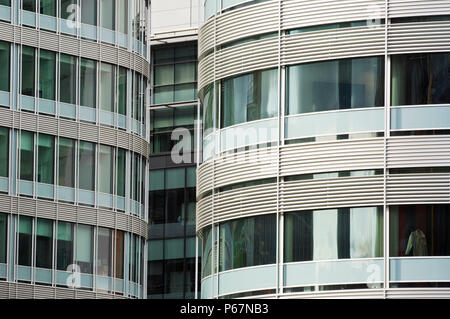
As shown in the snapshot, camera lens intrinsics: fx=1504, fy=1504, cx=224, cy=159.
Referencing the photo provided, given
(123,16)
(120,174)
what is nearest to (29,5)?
(123,16)

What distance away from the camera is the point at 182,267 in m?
85.0

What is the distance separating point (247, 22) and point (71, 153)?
21721mm

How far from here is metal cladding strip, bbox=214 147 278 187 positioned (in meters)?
43.9

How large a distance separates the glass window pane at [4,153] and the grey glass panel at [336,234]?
23.1 meters

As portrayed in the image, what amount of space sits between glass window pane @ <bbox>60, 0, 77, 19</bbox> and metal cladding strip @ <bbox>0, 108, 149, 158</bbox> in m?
4.77

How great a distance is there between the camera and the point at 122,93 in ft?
224

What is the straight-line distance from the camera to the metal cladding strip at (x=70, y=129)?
6375 centimetres

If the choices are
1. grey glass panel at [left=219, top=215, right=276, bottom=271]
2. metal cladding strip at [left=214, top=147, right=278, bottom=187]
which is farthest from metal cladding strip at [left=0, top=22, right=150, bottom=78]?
grey glass panel at [left=219, top=215, right=276, bottom=271]

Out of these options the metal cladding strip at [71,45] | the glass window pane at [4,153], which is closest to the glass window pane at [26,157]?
the glass window pane at [4,153]

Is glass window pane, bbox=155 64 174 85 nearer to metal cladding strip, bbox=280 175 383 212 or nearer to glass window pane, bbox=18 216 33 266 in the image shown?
glass window pane, bbox=18 216 33 266

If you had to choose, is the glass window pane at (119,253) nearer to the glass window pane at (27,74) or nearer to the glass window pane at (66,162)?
the glass window pane at (66,162)

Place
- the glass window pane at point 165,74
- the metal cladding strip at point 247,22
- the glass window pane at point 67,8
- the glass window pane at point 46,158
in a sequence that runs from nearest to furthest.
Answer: the metal cladding strip at point 247,22 → the glass window pane at point 46,158 → the glass window pane at point 67,8 → the glass window pane at point 165,74

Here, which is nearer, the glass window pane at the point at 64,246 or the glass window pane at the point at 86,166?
the glass window pane at the point at 64,246
